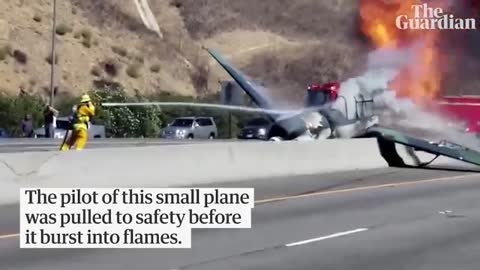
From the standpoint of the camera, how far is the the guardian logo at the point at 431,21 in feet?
76.2

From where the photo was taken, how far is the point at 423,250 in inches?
482

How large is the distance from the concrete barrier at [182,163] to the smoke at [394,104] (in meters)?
1.15

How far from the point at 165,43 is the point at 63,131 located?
27005 mm

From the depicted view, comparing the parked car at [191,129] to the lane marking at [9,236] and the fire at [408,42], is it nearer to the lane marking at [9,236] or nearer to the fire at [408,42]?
the fire at [408,42]

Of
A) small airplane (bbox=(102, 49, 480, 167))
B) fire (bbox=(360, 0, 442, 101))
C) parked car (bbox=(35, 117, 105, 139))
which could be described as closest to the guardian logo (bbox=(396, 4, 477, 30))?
fire (bbox=(360, 0, 442, 101))

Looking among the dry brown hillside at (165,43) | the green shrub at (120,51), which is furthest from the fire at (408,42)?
the green shrub at (120,51)

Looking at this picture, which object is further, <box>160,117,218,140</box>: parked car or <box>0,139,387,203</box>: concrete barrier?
<box>160,117,218,140</box>: parked car

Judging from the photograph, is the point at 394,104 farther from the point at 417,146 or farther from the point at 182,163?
the point at 182,163

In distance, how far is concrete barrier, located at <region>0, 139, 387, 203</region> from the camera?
17219mm

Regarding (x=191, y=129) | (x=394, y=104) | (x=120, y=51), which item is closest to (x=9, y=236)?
(x=394, y=104)

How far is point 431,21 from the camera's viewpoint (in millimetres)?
23438

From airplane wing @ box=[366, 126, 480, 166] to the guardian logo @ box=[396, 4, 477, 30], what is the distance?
10.6 ft

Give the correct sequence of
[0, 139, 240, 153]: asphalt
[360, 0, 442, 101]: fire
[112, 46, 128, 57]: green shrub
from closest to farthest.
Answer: [360, 0, 442, 101]: fire → [0, 139, 240, 153]: asphalt → [112, 46, 128, 57]: green shrub

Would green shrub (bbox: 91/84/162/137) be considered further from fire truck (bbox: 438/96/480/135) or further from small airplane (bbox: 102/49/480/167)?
fire truck (bbox: 438/96/480/135)
